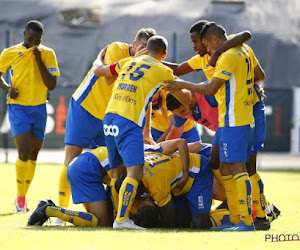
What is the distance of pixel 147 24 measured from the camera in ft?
70.6

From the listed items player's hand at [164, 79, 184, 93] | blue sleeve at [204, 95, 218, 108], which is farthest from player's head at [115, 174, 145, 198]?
blue sleeve at [204, 95, 218, 108]

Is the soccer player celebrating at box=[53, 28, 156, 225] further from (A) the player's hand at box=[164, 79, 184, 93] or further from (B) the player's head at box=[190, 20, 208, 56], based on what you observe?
→ (A) the player's hand at box=[164, 79, 184, 93]

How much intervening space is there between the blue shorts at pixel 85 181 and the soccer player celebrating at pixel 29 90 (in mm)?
1909

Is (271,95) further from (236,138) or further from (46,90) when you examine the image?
(236,138)

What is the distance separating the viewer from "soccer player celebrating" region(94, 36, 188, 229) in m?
6.21

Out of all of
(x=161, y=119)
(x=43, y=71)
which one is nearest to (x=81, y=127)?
(x=43, y=71)

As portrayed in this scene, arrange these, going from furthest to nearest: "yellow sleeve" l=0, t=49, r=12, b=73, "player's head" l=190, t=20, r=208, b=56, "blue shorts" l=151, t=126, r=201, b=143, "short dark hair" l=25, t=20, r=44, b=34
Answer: "blue shorts" l=151, t=126, r=201, b=143, "yellow sleeve" l=0, t=49, r=12, b=73, "short dark hair" l=25, t=20, r=44, b=34, "player's head" l=190, t=20, r=208, b=56

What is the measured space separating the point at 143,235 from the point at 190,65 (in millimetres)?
2830

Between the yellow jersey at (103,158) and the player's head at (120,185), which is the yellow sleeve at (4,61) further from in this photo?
the player's head at (120,185)

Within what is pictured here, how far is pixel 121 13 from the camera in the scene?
22062 mm

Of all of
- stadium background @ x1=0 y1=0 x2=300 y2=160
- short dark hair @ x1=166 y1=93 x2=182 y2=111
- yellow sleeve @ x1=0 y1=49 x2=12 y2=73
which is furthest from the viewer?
stadium background @ x1=0 y1=0 x2=300 y2=160

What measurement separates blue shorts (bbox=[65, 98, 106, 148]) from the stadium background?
40.8ft

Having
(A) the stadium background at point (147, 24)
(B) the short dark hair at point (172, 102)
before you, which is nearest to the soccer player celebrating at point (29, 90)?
(B) the short dark hair at point (172, 102)

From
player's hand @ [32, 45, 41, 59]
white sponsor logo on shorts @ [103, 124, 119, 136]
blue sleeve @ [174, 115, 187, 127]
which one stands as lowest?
blue sleeve @ [174, 115, 187, 127]
